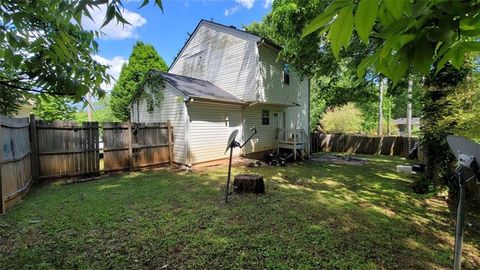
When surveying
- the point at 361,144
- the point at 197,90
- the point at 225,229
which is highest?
the point at 197,90

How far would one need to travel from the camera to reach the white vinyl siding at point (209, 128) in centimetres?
994

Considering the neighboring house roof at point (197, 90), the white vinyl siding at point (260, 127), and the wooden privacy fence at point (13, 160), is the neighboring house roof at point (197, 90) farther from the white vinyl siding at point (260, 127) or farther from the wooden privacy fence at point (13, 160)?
the wooden privacy fence at point (13, 160)

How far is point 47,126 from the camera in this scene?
23.6ft

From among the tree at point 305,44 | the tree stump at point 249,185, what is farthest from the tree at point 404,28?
the tree at point 305,44

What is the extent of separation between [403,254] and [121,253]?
3.88 metres

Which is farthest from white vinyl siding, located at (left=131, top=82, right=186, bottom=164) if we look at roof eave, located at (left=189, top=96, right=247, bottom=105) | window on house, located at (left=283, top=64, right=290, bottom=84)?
window on house, located at (left=283, top=64, right=290, bottom=84)

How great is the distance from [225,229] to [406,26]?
13.2ft

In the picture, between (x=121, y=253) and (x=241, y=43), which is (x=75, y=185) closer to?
(x=121, y=253)

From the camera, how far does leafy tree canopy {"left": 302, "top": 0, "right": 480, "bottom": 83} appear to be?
0.67 m

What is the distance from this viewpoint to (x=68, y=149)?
7.60 m

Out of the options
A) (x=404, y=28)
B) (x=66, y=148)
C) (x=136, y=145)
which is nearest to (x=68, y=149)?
(x=66, y=148)

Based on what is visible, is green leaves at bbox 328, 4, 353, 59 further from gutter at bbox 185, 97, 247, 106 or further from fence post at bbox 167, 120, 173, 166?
fence post at bbox 167, 120, 173, 166

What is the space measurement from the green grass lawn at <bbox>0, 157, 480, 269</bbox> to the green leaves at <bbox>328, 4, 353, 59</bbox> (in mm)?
3045

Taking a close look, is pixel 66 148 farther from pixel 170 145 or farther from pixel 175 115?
pixel 175 115
